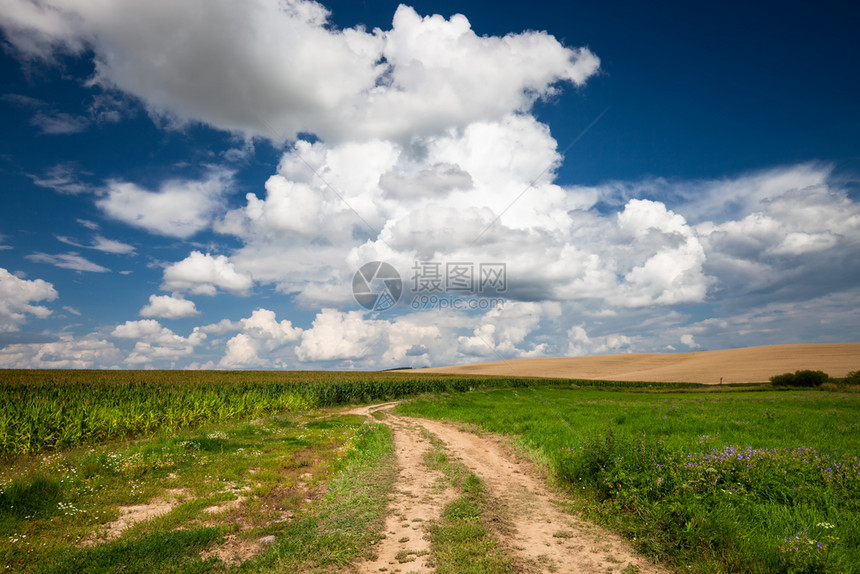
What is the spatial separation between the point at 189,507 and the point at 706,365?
11629 centimetres

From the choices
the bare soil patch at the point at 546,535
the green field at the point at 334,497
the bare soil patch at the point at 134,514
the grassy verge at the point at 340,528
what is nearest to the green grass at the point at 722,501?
Result: the green field at the point at 334,497

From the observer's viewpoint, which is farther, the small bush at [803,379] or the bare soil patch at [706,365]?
the bare soil patch at [706,365]

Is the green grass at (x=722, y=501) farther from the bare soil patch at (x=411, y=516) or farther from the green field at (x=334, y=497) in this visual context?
the bare soil patch at (x=411, y=516)

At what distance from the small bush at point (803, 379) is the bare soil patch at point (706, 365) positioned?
6.34 meters

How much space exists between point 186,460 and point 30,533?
507cm

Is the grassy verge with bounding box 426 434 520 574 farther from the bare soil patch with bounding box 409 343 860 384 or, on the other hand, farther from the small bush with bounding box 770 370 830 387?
the bare soil patch with bounding box 409 343 860 384

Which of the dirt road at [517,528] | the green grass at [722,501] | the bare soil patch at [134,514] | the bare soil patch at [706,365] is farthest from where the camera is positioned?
the bare soil patch at [706,365]

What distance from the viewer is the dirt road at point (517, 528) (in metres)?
6.06

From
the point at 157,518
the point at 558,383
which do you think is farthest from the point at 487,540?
the point at 558,383

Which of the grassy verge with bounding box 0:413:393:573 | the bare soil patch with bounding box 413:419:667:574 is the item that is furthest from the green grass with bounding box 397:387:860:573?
the grassy verge with bounding box 0:413:393:573

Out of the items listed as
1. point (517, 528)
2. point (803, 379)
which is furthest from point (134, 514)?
point (803, 379)

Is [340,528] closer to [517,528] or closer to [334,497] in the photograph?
[334,497]

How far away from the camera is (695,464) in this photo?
8.52m

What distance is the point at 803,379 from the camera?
6494 centimetres
